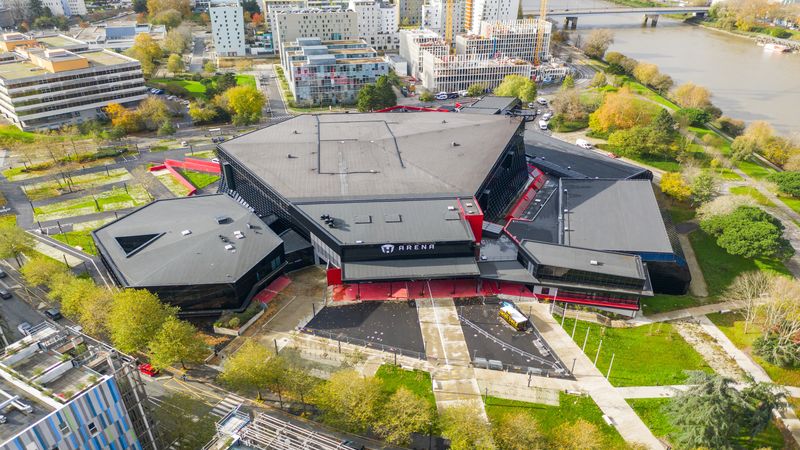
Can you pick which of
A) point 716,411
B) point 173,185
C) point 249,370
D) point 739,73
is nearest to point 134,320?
point 249,370

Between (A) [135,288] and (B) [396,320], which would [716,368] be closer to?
(B) [396,320]

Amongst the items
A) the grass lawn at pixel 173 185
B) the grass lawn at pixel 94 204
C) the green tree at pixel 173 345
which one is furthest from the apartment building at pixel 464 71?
the green tree at pixel 173 345

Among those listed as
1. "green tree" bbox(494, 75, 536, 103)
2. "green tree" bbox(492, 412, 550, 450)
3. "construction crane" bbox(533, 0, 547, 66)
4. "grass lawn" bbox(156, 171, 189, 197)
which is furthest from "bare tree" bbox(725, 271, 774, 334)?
"construction crane" bbox(533, 0, 547, 66)

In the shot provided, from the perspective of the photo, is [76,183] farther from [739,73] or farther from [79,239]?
[739,73]

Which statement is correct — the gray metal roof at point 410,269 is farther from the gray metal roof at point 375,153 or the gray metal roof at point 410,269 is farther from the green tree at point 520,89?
the green tree at point 520,89

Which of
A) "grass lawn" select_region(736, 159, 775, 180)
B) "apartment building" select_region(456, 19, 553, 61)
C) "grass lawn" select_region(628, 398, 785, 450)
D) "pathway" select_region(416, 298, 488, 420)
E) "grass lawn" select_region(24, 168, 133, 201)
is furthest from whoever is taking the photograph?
"apartment building" select_region(456, 19, 553, 61)

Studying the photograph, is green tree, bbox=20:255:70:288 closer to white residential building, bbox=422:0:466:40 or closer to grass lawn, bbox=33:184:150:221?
grass lawn, bbox=33:184:150:221
